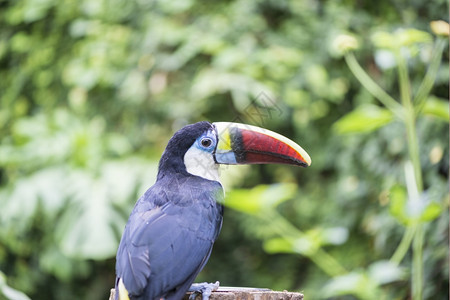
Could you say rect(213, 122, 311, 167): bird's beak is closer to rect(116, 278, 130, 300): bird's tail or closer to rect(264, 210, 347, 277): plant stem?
rect(264, 210, 347, 277): plant stem

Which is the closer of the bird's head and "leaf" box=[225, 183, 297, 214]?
the bird's head

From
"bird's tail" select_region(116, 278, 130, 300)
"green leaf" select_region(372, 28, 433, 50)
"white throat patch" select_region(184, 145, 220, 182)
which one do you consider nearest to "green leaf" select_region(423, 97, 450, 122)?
"green leaf" select_region(372, 28, 433, 50)

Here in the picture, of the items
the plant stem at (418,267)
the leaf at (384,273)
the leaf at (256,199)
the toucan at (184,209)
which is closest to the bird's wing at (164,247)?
the toucan at (184,209)

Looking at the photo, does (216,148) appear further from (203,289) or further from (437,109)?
(437,109)

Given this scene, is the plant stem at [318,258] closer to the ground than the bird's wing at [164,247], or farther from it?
farther from it

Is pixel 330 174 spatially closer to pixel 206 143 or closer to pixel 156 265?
pixel 206 143

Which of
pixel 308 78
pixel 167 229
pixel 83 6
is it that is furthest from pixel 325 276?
pixel 83 6

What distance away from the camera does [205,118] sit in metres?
4.76

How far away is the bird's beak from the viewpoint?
9.08 feet

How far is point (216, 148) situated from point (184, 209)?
0.37 metres

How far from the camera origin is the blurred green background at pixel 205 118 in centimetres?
406

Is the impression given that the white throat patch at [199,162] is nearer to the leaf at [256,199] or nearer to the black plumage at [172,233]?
the black plumage at [172,233]

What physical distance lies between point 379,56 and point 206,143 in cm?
108

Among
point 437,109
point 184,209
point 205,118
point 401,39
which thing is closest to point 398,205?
point 437,109
